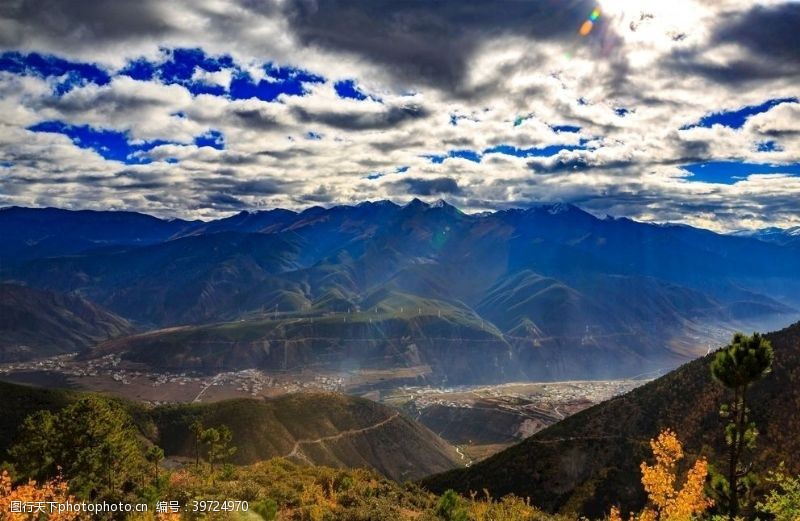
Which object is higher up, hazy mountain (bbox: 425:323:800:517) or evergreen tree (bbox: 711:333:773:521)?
evergreen tree (bbox: 711:333:773:521)

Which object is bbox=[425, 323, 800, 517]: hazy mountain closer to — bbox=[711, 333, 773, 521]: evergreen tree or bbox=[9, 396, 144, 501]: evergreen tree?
bbox=[711, 333, 773, 521]: evergreen tree

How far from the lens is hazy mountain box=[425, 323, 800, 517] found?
273ft

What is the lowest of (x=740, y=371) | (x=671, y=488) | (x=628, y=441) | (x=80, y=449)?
(x=628, y=441)

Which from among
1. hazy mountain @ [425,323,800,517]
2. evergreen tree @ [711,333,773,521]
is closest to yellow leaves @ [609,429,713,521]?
evergreen tree @ [711,333,773,521]

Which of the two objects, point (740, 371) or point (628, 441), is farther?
point (628, 441)

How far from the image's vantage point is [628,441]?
98.8m

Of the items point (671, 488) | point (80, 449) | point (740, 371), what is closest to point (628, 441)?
point (671, 488)

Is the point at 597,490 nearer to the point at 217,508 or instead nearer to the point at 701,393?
the point at 701,393

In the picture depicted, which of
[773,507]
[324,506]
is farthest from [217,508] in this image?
[773,507]

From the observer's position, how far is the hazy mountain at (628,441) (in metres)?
83.1

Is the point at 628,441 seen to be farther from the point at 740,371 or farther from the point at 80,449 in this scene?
the point at 80,449

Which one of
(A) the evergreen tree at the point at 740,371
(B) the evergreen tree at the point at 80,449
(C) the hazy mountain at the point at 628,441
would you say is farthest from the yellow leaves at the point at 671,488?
(C) the hazy mountain at the point at 628,441

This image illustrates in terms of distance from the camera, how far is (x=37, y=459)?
174ft

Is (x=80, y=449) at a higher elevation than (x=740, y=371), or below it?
below
